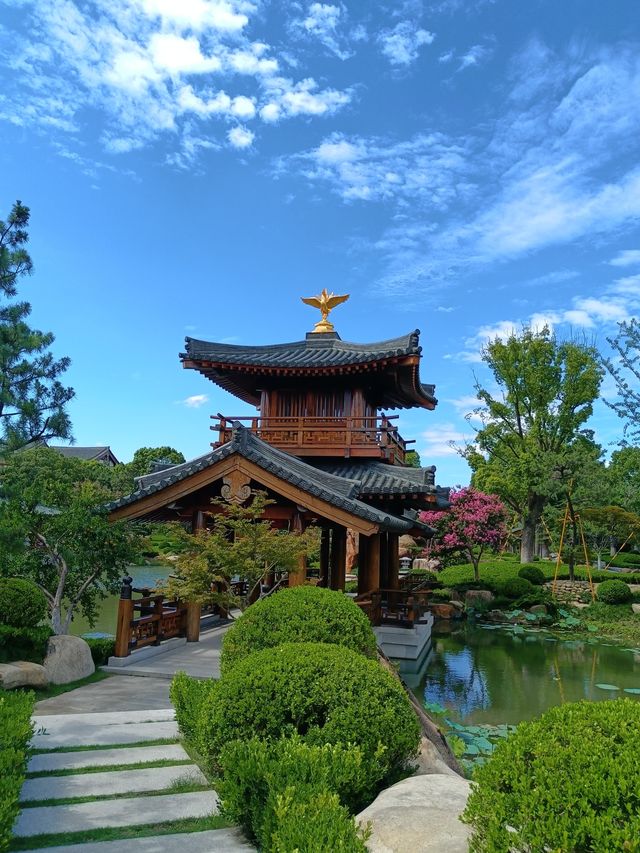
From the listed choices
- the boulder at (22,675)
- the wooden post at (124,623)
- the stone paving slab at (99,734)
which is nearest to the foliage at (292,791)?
the stone paving slab at (99,734)

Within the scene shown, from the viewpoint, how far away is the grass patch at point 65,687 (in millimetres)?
8133

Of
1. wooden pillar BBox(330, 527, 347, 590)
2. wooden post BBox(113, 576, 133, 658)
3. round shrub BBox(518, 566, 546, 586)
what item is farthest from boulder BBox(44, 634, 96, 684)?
round shrub BBox(518, 566, 546, 586)

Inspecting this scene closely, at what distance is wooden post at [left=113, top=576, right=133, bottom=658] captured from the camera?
10281 mm

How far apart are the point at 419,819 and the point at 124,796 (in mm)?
2651

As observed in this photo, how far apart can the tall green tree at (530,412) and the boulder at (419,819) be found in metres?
32.3

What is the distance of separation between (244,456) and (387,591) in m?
5.46

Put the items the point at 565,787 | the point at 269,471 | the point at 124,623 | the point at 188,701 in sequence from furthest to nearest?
the point at 269,471
the point at 124,623
the point at 188,701
the point at 565,787

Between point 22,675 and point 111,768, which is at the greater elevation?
point 22,675

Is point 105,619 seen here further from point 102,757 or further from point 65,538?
point 102,757

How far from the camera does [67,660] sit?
9.01m

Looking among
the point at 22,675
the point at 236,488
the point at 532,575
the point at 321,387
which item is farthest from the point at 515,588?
Result: the point at 22,675

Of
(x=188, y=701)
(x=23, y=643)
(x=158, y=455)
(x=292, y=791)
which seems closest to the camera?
(x=292, y=791)

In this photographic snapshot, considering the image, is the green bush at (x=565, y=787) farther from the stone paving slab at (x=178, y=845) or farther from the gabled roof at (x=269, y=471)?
the gabled roof at (x=269, y=471)

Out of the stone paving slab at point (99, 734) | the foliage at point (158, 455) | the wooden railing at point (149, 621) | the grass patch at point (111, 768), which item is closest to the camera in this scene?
the grass patch at point (111, 768)
